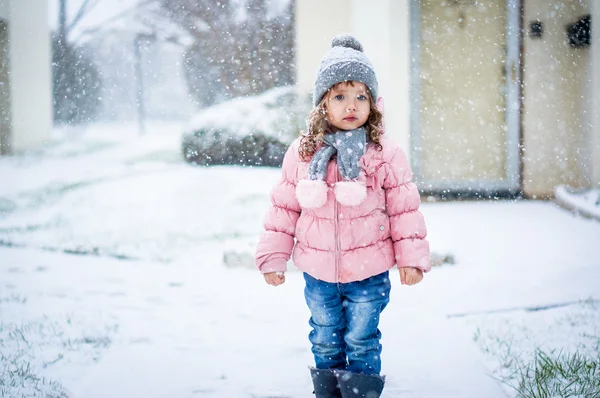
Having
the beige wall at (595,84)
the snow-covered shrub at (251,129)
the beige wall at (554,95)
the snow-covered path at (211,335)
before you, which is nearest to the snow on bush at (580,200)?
the beige wall at (554,95)

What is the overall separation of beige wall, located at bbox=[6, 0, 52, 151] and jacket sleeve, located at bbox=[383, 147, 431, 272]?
26.6 ft

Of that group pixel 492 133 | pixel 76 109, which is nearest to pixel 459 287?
pixel 492 133

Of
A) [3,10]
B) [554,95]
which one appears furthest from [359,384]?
[3,10]

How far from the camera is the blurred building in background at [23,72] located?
8961mm

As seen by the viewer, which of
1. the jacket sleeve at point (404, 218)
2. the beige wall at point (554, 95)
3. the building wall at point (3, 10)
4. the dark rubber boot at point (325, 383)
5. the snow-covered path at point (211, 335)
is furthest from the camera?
the building wall at point (3, 10)

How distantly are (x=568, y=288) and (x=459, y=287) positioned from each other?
689mm

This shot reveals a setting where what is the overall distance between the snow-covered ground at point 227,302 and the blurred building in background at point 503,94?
16.5 inches

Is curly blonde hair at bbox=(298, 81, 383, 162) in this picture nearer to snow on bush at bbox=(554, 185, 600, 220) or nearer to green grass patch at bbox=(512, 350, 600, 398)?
green grass patch at bbox=(512, 350, 600, 398)

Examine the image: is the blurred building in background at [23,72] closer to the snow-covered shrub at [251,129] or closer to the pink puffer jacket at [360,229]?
the snow-covered shrub at [251,129]

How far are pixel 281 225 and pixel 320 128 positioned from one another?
0.36m

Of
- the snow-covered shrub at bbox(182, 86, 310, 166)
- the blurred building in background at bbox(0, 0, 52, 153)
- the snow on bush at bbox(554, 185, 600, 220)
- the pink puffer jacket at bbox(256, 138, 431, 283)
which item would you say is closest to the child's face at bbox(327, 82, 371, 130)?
the pink puffer jacket at bbox(256, 138, 431, 283)

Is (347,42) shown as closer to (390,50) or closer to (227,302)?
(227,302)

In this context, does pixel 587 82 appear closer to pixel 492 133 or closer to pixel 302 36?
pixel 492 133

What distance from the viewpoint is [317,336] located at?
2.20m
